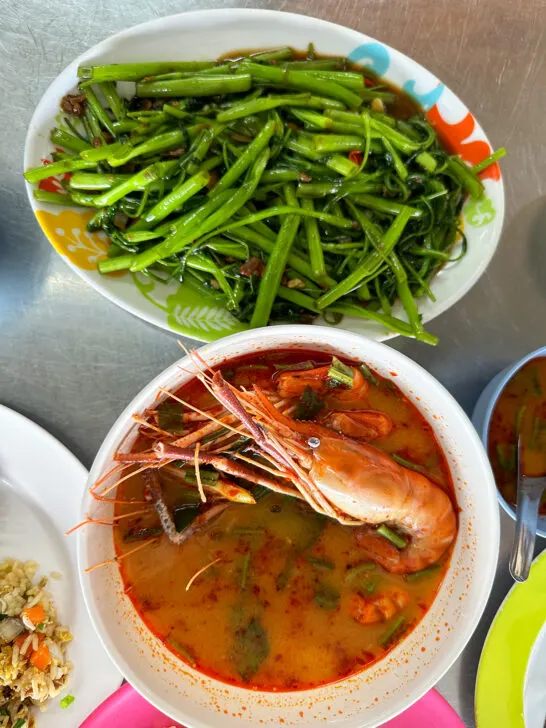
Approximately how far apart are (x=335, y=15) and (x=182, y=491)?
1.48 metres

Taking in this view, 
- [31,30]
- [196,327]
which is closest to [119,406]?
[196,327]

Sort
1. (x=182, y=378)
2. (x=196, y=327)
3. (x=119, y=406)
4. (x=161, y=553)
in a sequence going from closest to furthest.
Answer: (x=182, y=378) → (x=161, y=553) → (x=196, y=327) → (x=119, y=406)

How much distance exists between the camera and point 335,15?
68.1 inches

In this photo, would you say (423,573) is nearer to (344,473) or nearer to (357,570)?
(357,570)

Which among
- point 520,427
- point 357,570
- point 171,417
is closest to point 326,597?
point 357,570

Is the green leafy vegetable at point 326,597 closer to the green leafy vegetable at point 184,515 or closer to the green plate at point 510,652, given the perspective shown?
the green leafy vegetable at point 184,515

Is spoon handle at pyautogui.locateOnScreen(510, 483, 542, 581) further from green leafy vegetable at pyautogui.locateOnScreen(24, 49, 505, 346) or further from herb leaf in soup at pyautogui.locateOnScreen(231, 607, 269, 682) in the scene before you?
herb leaf in soup at pyautogui.locateOnScreen(231, 607, 269, 682)

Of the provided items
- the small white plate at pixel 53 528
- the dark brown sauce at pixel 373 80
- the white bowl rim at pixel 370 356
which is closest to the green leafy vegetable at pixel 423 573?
the white bowl rim at pixel 370 356

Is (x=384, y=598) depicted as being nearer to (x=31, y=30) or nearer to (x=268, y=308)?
(x=268, y=308)

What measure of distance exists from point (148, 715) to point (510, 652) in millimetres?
1024

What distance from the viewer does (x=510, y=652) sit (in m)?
1.58

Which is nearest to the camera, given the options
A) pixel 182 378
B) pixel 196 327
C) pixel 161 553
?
pixel 182 378

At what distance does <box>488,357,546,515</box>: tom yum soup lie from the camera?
1.54 meters

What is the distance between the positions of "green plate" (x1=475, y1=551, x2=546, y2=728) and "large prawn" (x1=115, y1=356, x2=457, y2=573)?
0.38 metres
